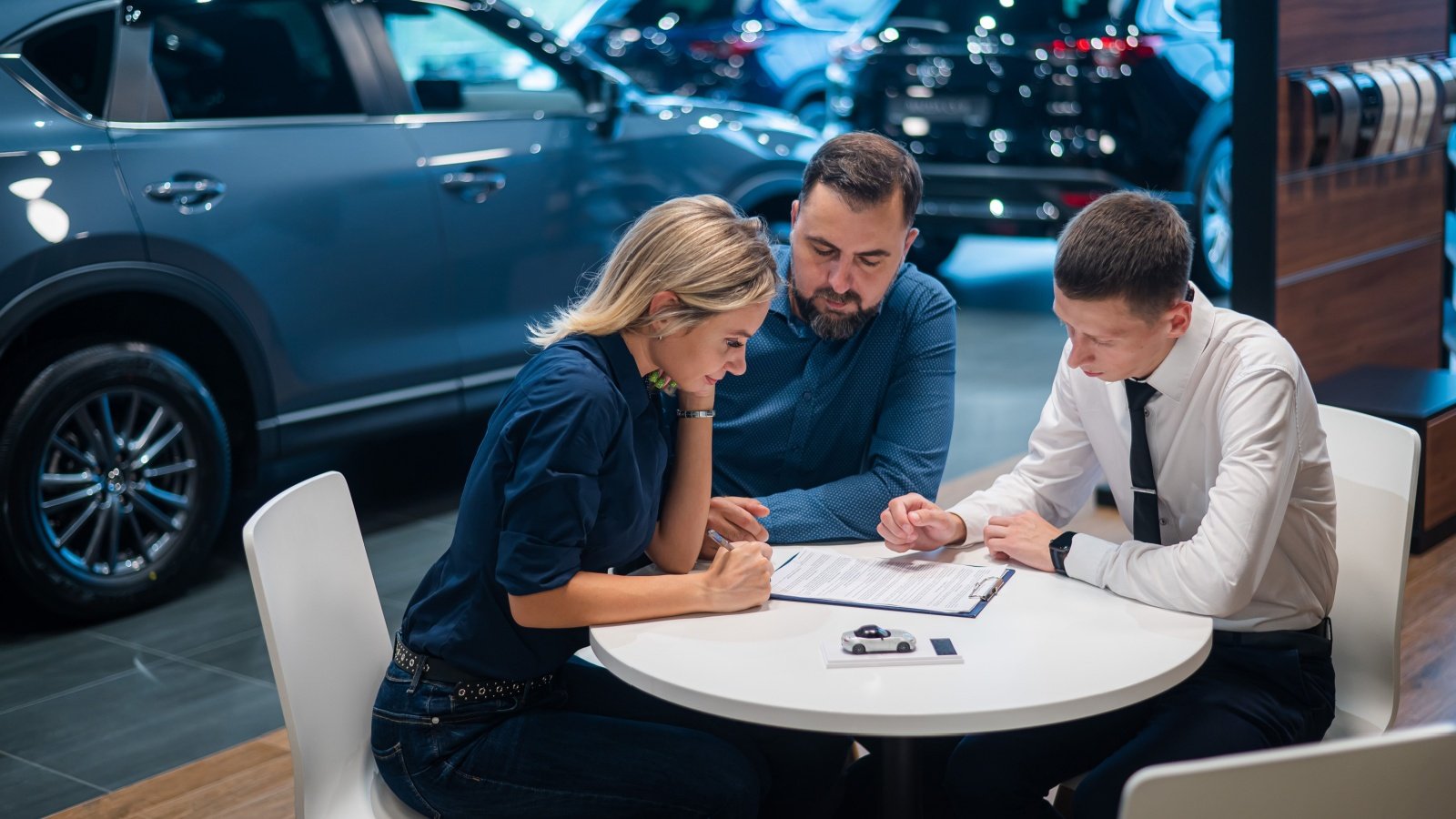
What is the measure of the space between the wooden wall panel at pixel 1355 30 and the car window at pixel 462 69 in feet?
7.13

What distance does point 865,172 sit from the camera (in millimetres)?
2445

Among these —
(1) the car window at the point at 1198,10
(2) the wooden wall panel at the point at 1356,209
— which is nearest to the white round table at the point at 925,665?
(2) the wooden wall panel at the point at 1356,209

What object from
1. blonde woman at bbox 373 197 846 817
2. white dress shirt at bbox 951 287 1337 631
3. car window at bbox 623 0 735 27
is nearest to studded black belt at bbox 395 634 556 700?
blonde woman at bbox 373 197 846 817

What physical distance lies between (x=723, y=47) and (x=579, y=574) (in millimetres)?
7056

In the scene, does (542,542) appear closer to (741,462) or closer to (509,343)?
(741,462)

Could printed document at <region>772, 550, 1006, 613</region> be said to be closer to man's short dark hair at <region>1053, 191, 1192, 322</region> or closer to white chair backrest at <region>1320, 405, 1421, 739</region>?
man's short dark hair at <region>1053, 191, 1192, 322</region>

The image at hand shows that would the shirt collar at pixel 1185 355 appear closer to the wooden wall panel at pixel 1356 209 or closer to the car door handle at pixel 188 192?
the wooden wall panel at pixel 1356 209

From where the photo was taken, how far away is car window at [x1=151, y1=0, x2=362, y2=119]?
385 cm

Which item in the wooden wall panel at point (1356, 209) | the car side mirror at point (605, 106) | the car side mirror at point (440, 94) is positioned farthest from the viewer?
the car side mirror at point (605, 106)

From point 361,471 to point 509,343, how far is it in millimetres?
926

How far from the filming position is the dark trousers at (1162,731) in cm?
193

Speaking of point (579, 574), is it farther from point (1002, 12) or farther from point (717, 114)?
point (1002, 12)

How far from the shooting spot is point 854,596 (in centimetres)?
197

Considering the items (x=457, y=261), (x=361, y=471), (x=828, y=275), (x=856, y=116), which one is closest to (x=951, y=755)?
(x=828, y=275)
